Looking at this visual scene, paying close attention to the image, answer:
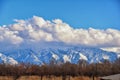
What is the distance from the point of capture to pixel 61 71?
63.6m

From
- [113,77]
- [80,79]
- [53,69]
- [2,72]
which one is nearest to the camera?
[113,77]

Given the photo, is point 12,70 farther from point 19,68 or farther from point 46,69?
point 46,69

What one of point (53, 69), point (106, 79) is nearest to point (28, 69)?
point (53, 69)

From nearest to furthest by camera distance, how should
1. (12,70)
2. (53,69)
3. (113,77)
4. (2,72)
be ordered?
1. (113,77)
2. (2,72)
3. (12,70)
4. (53,69)

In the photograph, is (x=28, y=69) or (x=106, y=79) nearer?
(x=106, y=79)

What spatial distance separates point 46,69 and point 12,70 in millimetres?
6909

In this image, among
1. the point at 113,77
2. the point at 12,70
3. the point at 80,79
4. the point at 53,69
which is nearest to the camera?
the point at 113,77

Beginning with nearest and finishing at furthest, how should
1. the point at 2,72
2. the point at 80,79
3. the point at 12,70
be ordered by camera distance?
the point at 80,79
the point at 2,72
the point at 12,70

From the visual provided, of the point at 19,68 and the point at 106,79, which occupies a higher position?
Answer: the point at 19,68

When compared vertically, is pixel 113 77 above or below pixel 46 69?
below

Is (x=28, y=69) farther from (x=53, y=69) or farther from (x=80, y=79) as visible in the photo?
(x=80, y=79)

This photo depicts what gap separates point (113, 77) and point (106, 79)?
724mm

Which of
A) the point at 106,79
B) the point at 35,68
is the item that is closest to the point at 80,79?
the point at 106,79

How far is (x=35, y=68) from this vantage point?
2438 inches
